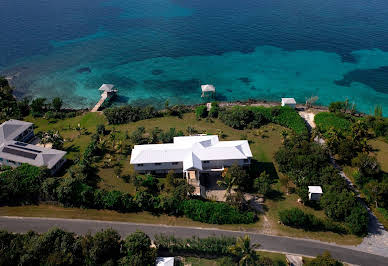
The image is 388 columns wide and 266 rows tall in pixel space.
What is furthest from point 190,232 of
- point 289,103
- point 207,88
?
point 207,88

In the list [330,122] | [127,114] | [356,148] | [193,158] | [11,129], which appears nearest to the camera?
[193,158]

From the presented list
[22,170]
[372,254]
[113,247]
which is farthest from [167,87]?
[372,254]

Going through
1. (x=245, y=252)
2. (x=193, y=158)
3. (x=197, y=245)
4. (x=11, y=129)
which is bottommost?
(x=197, y=245)

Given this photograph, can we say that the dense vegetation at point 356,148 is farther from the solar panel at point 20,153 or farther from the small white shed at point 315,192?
the solar panel at point 20,153

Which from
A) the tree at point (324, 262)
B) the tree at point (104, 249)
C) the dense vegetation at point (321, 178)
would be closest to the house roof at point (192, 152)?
the dense vegetation at point (321, 178)

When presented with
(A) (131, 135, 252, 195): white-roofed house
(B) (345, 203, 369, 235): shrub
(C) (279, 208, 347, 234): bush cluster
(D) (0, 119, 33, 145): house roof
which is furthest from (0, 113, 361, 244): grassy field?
(D) (0, 119, 33, 145): house roof

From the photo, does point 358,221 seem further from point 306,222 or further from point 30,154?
point 30,154
